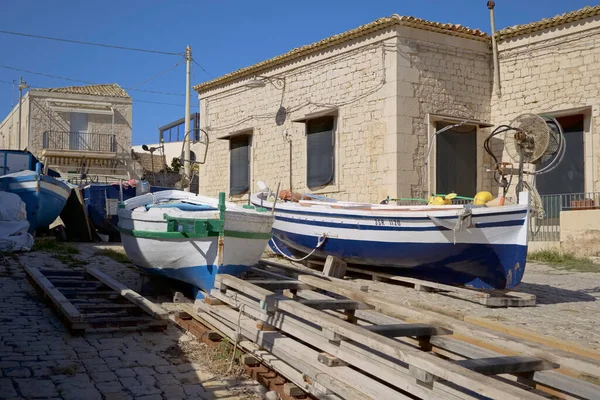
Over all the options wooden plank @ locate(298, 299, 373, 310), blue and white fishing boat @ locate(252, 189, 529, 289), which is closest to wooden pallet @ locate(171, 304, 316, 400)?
wooden plank @ locate(298, 299, 373, 310)

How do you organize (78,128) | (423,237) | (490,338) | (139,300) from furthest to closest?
(78,128), (423,237), (139,300), (490,338)

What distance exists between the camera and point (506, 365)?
10.8ft

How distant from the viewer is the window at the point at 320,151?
49.6 feet

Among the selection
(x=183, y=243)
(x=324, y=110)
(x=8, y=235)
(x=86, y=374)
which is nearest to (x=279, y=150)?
(x=324, y=110)

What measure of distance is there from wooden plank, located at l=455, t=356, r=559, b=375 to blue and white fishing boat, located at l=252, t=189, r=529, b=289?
4162 mm

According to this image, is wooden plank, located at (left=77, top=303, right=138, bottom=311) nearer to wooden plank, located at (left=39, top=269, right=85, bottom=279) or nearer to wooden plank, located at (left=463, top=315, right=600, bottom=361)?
wooden plank, located at (left=39, top=269, right=85, bottom=279)

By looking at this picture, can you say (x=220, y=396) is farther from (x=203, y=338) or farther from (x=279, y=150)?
(x=279, y=150)

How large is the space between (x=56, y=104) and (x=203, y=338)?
3290cm

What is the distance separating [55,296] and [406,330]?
13.7 ft

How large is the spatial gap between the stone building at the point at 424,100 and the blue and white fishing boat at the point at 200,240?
→ 21.7ft

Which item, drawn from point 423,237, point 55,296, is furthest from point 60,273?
point 423,237

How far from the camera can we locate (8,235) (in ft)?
37.4

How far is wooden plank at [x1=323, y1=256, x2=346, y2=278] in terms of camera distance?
935 cm

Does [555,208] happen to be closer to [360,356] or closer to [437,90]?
[437,90]
